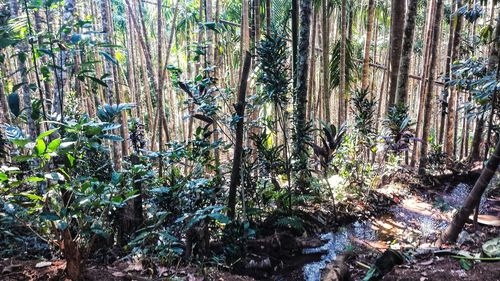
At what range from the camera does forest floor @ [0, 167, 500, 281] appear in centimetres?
222

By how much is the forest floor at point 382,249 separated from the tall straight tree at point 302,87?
106 centimetres

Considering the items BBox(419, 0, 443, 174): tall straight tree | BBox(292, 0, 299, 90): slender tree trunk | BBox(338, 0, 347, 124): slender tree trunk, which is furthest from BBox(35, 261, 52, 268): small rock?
BBox(419, 0, 443, 174): tall straight tree

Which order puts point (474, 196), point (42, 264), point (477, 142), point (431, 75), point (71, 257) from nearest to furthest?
point (71, 257), point (42, 264), point (474, 196), point (431, 75), point (477, 142)

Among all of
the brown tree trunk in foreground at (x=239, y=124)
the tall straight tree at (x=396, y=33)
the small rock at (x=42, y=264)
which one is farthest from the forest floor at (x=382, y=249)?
the tall straight tree at (x=396, y=33)

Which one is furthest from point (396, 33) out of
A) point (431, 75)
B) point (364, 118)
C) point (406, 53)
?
point (364, 118)

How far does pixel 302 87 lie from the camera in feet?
16.2

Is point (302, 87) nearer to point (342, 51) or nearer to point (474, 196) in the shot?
point (342, 51)

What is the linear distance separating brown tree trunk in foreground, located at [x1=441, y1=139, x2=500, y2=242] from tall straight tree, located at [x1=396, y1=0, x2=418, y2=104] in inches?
125

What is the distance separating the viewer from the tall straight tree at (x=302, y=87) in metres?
4.57

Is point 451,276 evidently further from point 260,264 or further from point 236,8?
point 236,8

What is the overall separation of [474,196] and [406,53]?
3610mm

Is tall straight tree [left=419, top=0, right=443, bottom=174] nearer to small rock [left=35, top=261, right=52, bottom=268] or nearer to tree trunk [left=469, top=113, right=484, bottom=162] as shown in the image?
tree trunk [left=469, top=113, right=484, bottom=162]

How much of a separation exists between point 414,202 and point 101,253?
4.83 m

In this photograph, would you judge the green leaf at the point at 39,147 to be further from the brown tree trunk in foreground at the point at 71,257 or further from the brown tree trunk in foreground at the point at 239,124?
the brown tree trunk in foreground at the point at 239,124
